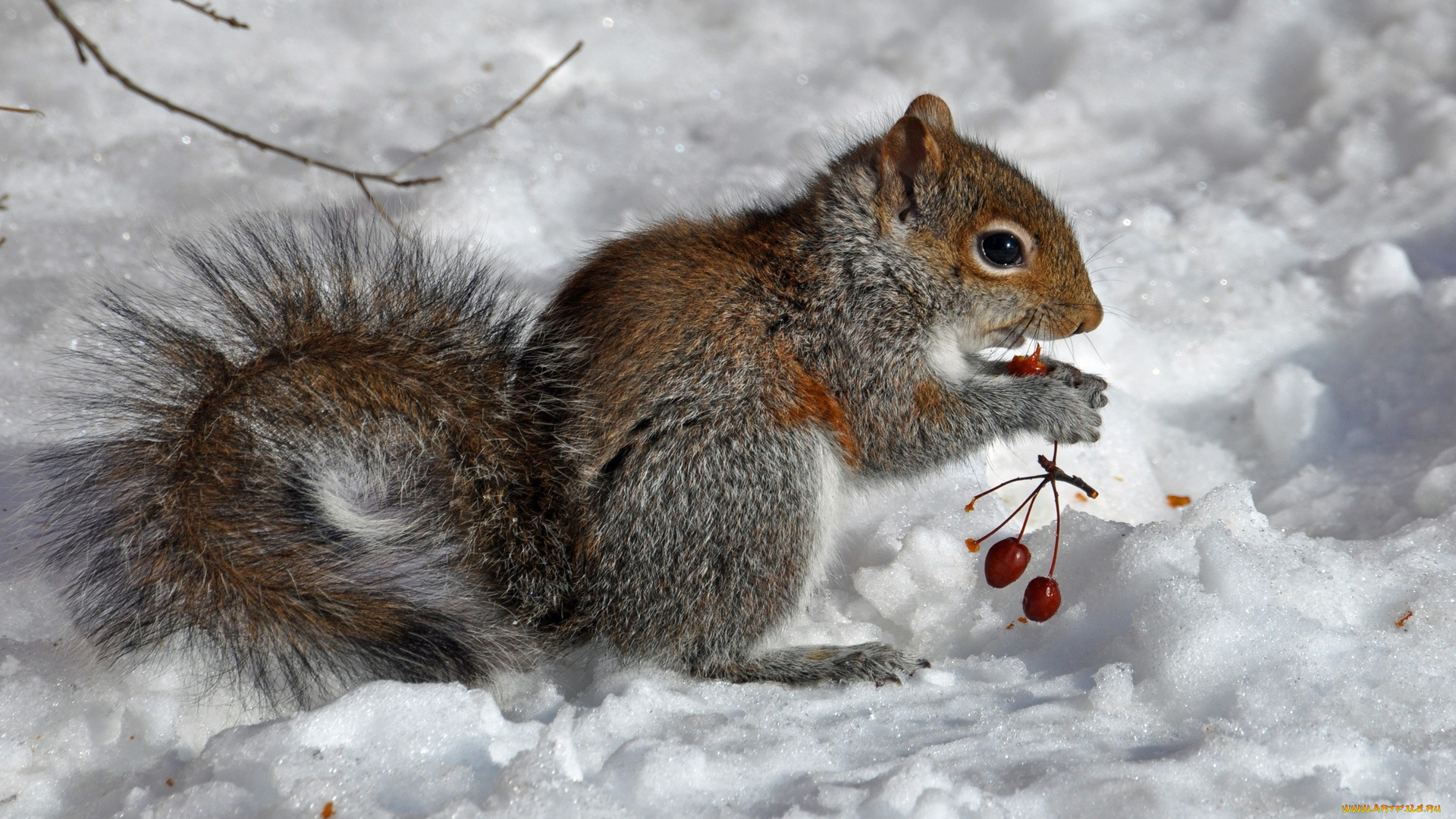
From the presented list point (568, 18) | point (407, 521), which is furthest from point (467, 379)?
point (568, 18)

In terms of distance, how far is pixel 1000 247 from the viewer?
6.97 ft

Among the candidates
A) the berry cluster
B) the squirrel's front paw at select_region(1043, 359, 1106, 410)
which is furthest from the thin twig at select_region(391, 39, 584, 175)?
the berry cluster

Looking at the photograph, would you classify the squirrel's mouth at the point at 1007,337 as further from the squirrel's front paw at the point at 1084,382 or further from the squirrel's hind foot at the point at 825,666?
the squirrel's hind foot at the point at 825,666

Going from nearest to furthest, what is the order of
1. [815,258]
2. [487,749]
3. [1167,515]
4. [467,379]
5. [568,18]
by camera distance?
[487,749] < [467,379] < [815,258] < [1167,515] < [568,18]

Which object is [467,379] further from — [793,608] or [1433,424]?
[1433,424]

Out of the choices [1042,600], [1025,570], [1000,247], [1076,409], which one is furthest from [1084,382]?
[1042,600]

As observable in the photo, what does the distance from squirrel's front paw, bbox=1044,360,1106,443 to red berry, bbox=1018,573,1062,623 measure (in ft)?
1.38

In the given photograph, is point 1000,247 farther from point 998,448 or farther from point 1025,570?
point 998,448

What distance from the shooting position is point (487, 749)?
163cm

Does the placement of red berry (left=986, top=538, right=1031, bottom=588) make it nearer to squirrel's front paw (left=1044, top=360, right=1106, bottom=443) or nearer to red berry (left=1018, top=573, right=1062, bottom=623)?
red berry (left=1018, top=573, right=1062, bottom=623)

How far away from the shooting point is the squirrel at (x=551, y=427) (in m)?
1.68

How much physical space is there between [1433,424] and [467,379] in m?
2.31

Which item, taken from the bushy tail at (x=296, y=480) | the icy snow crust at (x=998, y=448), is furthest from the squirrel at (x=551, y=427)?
the icy snow crust at (x=998, y=448)

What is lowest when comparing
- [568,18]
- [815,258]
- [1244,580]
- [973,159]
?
[1244,580]
